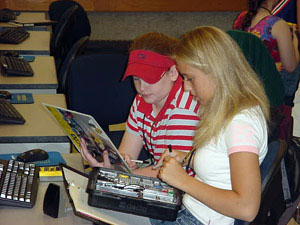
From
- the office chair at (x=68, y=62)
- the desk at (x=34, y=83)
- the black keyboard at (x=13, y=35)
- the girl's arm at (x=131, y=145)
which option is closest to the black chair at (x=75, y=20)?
the black keyboard at (x=13, y=35)

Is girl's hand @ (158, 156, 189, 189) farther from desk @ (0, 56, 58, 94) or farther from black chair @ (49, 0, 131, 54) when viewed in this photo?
black chair @ (49, 0, 131, 54)

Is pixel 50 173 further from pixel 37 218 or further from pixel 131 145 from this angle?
pixel 131 145

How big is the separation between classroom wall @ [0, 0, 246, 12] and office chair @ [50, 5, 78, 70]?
174 centimetres

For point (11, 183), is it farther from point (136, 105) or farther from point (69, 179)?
point (136, 105)

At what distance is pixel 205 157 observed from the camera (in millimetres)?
1562

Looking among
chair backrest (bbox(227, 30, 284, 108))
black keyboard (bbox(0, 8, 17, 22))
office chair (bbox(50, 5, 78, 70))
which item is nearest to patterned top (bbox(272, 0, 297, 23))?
chair backrest (bbox(227, 30, 284, 108))

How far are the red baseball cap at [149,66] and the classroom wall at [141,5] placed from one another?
12.5 ft

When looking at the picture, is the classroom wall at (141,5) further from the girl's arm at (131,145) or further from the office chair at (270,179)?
the office chair at (270,179)

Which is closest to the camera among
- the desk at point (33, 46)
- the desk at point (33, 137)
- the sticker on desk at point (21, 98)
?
the desk at point (33, 137)

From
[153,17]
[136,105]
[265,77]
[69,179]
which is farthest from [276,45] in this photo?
[153,17]

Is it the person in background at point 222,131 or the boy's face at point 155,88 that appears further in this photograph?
the boy's face at point 155,88

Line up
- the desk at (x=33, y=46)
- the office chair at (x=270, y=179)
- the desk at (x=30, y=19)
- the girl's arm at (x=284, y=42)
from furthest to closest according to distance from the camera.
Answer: the desk at (x=30, y=19) → the desk at (x=33, y=46) → the girl's arm at (x=284, y=42) → the office chair at (x=270, y=179)

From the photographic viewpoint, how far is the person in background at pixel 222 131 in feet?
4.63

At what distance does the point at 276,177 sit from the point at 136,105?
75 centimetres
